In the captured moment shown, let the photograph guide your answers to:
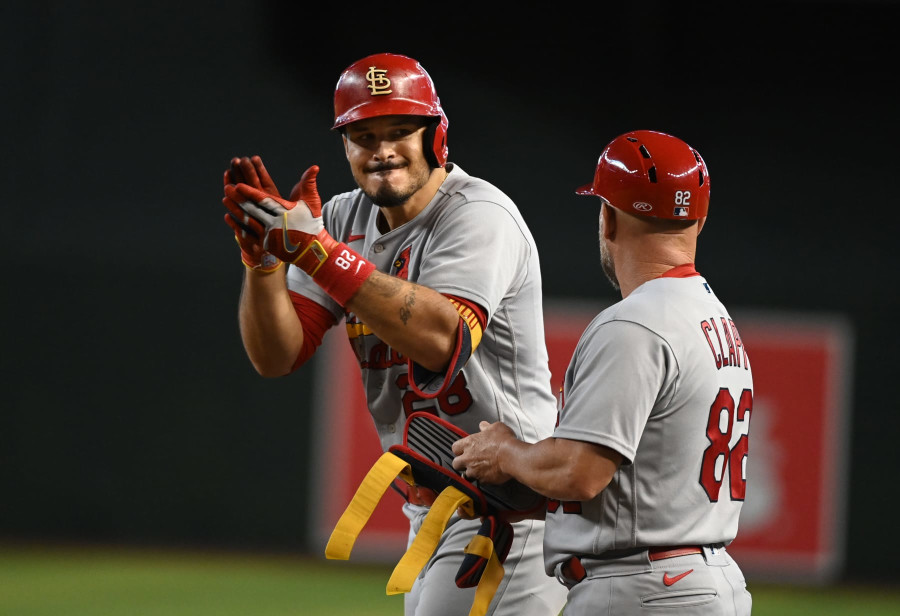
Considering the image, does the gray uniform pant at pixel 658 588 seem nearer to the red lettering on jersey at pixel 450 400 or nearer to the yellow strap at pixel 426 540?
the yellow strap at pixel 426 540

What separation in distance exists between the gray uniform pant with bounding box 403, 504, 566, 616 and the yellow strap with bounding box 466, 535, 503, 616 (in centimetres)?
29

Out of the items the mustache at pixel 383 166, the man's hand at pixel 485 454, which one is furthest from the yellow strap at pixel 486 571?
the mustache at pixel 383 166

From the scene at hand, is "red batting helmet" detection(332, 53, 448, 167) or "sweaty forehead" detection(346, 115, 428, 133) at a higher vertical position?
"red batting helmet" detection(332, 53, 448, 167)

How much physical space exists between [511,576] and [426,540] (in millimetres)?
467

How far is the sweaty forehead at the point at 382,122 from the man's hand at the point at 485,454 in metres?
0.99

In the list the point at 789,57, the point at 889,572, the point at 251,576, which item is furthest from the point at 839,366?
the point at 251,576

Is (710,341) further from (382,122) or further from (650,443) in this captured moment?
(382,122)

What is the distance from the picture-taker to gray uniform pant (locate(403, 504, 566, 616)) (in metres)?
3.09

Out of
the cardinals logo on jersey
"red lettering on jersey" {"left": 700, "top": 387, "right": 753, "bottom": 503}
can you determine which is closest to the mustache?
the cardinals logo on jersey

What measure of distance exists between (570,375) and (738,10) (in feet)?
29.7

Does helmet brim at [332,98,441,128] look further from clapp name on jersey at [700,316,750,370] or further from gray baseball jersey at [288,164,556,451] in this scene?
clapp name on jersey at [700,316,750,370]

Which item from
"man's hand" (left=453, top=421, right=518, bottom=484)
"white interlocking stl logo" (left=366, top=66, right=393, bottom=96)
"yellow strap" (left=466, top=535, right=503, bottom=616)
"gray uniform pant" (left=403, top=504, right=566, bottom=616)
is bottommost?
"gray uniform pant" (left=403, top=504, right=566, bottom=616)

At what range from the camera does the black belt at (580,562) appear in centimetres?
241

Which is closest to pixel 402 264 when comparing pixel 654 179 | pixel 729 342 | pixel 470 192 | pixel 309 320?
pixel 470 192
